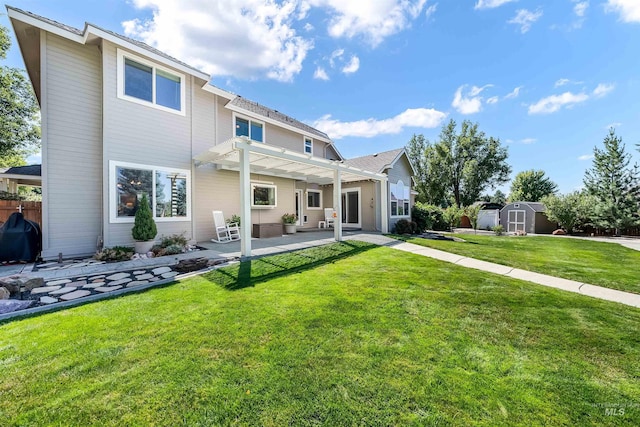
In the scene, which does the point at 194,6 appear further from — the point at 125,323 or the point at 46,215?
the point at 125,323

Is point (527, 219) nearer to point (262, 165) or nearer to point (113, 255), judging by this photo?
point (262, 165)

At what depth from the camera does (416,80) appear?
13.9 m

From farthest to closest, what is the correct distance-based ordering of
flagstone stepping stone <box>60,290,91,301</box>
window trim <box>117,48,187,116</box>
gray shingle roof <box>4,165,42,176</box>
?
1. gray shingle roof <box>4,165,42,176</box>
2. window trim <box>117,48,187,116</box>
3. flagstone stepping stone <box>60,290,91,301</box>

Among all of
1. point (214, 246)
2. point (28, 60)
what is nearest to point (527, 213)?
point (214, 246)

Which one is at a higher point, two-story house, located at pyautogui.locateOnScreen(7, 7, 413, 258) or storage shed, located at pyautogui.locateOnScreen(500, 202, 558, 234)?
two-story house, located at pyautogui.locateOnScreen(7, 7, 413, 258)

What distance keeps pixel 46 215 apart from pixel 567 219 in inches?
1102

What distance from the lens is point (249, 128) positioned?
450 inches

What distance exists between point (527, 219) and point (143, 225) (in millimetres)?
27245

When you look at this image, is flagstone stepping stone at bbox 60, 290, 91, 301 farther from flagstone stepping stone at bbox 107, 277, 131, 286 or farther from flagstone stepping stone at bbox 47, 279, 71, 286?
flagstone stepping stone at bbox 47, 279, 71, 286

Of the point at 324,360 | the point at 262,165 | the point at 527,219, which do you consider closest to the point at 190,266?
the point at 324,360

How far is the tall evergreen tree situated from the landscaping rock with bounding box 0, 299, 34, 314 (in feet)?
88.3

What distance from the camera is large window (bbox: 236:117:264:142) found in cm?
1108

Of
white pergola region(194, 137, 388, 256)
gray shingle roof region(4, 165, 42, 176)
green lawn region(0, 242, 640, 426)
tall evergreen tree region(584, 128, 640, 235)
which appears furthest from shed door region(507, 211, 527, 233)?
gray shingle roof region(4, 165, 42, 176)

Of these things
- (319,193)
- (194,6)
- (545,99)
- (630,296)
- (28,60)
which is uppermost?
(545,99)
